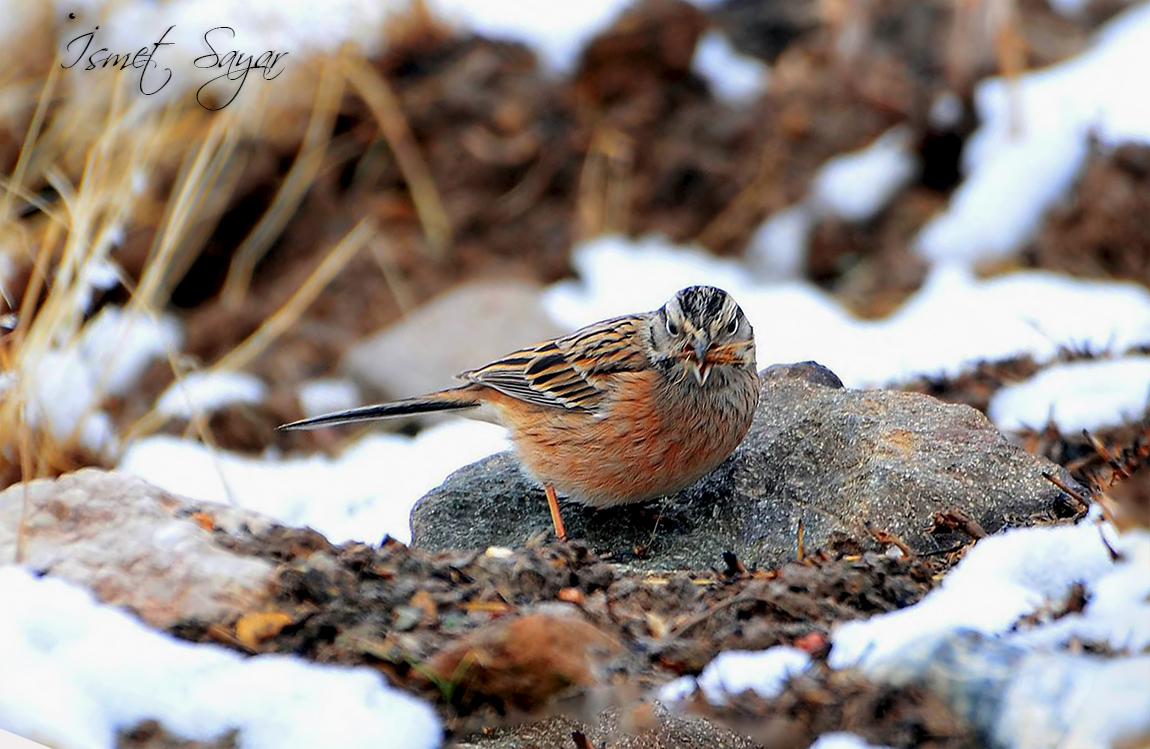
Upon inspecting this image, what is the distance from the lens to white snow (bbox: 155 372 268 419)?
791cm

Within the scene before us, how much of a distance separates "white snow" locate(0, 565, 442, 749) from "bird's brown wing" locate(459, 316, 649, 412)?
2149mm

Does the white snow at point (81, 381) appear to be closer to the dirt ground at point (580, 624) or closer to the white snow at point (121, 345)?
the white snow at point (121, 345)

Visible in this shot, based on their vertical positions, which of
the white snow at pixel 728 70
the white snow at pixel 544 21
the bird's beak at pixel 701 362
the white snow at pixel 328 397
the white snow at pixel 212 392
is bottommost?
the white snow at pixel 328 397

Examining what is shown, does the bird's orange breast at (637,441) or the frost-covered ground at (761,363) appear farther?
the bird's orange breast at (637,441)

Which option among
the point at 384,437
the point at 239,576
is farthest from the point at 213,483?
the point at 239,576

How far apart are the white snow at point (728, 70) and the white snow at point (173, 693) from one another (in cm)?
803

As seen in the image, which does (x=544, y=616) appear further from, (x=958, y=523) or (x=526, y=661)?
(x=958, y=523)

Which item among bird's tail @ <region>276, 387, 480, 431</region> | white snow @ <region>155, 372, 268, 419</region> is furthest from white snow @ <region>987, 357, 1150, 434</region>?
white snow @ <region>155, 372, 268, 419</region>

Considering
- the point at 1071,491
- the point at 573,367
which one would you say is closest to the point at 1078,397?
the point at 1071,491

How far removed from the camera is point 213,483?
6.83 meters

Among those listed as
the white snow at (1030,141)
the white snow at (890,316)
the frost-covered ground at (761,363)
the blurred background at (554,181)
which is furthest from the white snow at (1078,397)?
the white snow at (1030,141)

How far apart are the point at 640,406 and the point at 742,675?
2.06 metres

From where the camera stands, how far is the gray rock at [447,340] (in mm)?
8406

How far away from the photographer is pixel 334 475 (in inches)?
277
